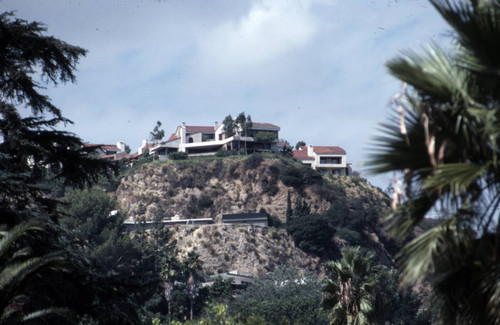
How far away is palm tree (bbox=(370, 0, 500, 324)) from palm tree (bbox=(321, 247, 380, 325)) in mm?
27228

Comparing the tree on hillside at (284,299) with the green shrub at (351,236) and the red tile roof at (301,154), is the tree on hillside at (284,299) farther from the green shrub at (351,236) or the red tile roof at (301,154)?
the red tile roof at (301,154)

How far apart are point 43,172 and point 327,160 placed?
140555 mm

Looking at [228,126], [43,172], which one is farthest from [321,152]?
[43,172]

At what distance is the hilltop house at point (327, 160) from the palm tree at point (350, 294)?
11947 centimetres

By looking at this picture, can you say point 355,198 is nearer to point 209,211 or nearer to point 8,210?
point 209,211

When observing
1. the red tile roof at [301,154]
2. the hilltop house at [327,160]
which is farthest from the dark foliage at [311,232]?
the red tile roof at [301,154]

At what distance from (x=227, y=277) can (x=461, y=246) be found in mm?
100887

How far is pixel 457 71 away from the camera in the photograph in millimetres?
6168

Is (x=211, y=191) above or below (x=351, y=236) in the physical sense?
above

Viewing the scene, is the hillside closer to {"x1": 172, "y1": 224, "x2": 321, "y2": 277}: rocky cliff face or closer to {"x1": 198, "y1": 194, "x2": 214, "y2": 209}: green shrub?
{"x1": 198, "y1": 194, "x2": 214, "y2": 209}: green shrub

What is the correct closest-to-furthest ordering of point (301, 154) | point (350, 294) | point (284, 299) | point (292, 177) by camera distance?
point (350, 294), point (284, 299), point (292, 177), point (301, 154)

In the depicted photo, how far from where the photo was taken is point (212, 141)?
149 meters

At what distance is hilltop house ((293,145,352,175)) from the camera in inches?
6073

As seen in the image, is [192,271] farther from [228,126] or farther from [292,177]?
[228,126]
